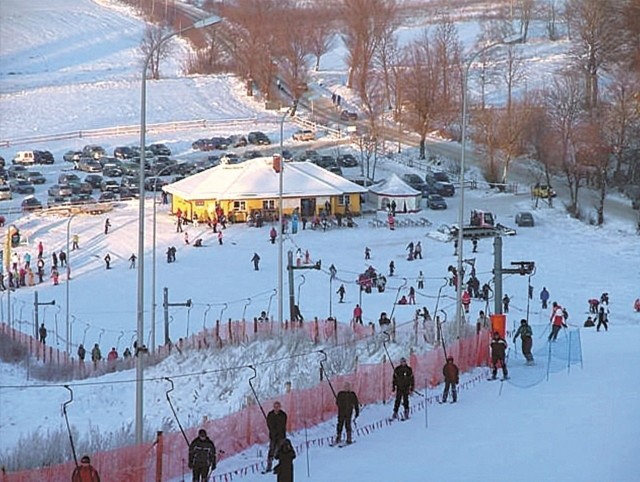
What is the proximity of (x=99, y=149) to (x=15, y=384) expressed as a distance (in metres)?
43.3

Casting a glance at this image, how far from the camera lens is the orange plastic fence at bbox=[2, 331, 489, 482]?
15.0 metres

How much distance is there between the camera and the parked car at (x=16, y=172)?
210 feet

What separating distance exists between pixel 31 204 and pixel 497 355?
38059 mm

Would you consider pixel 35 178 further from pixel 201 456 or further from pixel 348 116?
pixel 201 456

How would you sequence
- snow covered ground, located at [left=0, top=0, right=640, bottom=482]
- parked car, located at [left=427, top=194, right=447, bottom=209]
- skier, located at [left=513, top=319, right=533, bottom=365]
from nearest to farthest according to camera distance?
snow covered ground, located at [left=0, top=0, right=640, bottom=482]
skier, located at [left=513, top=319, right=533, bottom=365]
parked car, located at [left=427, top=194, right=447, bottom=209]

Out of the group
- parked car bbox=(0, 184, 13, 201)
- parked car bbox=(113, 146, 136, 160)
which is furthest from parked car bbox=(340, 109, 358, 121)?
parked car bbox=(0, 184, 13, 201)

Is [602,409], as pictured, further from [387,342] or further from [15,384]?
[15,384]

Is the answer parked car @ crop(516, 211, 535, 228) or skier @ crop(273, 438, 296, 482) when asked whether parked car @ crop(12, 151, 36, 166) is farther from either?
skier @ crop(273, 438, 296, 482)

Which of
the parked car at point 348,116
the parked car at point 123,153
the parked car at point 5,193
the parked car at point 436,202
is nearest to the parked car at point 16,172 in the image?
the parked car at point 5,193

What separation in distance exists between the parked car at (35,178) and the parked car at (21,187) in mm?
575

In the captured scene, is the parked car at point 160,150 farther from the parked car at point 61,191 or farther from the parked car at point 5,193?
the parked car at point 5,193

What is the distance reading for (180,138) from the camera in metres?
77.0

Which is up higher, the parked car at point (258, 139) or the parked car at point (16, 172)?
the parked car at point (258, 139)

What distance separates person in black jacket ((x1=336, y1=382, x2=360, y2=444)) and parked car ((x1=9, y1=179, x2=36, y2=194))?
45.9 m
